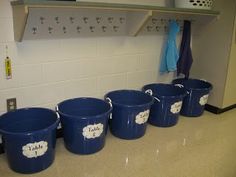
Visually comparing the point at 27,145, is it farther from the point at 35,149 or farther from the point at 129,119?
the point at 129,119

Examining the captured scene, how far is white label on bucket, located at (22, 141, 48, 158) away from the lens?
148 centimetres

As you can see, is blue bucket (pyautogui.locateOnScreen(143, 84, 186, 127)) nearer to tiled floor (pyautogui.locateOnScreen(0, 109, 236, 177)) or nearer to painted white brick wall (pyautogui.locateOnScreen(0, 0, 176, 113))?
tiled floor (pyautogui.locateOnScreen(0, 109, 236, 177))

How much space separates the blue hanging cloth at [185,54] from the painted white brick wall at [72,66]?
236mm

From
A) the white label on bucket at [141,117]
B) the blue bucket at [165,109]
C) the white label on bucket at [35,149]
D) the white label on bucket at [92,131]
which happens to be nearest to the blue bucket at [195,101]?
the blue bucket at [165,109]

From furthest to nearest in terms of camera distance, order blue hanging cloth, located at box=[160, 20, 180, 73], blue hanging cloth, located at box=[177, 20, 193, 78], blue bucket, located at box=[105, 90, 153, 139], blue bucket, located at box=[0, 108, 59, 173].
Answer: blue hanging cloth, located at box=[177, 20, 193, 78]
blue hanging cloth, located at box=[160, 20, 180, 73]
blue bucket, located at box=[105, 90, 153, 139]
blue bucket, located at box=[0, 108, 59, 173]

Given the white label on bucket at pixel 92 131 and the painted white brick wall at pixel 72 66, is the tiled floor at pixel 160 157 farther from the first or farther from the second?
the painted white brick wall at pixel 72 66

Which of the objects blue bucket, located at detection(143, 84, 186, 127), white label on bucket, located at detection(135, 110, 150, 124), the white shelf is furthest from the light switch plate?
blue bucket, located at detection(143, 84, 186, 127)

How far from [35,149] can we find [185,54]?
67.6 inches

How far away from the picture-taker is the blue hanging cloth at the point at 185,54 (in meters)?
2.52

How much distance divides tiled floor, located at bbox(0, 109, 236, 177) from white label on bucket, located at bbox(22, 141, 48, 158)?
0.14 m

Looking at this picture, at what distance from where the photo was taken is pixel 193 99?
2457 mm

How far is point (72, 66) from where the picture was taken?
1973 mm

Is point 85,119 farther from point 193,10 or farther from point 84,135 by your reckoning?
point 193,10

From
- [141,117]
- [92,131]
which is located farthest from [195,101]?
[92,131]
